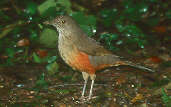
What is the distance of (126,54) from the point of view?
7.38 meters

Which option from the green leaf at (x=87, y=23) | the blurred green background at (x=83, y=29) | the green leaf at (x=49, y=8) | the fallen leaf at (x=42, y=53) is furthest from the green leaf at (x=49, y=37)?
the fallen leaf at (x=42, y=53)

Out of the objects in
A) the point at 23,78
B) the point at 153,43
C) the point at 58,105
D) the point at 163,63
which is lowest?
the point at 58,105

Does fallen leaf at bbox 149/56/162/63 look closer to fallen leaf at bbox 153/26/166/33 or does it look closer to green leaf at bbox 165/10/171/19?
fallen leaf at bbox 153/26/166/33

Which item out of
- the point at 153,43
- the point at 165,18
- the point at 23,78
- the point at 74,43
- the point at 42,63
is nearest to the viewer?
the point at 74,43

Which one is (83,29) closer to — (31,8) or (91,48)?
(91,48)

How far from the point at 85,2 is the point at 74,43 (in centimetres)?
400

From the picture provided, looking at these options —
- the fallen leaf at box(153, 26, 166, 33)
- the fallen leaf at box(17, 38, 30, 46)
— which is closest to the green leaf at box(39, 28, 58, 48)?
the fallen leaf at box(17, 38, 30, 46)

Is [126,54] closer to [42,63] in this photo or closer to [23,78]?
[42,63]

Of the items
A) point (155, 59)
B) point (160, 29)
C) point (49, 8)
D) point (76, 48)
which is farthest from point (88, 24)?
point (160, 29)

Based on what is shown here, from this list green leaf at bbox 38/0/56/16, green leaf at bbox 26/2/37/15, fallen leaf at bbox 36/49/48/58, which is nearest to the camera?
green leaf at bbox 38/0/56/16

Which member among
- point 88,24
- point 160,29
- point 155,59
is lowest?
point 155,59

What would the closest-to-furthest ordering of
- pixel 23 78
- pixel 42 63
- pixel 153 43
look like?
1. pixel 23 78
2. pixel 42 63
3. pixel 153 43

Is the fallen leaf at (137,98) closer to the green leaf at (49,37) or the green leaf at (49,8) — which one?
the green leaf at (49,37)

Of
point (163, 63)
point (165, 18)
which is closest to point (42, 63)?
point (163, 63)
